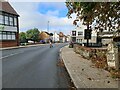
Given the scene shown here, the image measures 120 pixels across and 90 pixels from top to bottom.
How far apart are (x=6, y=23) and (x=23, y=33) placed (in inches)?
2689

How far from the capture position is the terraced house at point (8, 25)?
49.3 m

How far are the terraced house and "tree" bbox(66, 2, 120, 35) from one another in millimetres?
37625

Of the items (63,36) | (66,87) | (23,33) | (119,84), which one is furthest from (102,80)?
(63,36)

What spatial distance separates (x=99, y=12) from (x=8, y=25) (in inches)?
1712

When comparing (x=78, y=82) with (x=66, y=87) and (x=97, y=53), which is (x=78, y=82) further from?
(x=97, y=53)

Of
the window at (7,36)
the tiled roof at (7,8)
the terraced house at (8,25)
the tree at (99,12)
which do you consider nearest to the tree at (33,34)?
the terraced house at (8,25)

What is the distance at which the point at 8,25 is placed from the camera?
52.0m

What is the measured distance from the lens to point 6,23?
51156mm

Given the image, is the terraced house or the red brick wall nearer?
the red brick wall

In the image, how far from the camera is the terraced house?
1942 inches

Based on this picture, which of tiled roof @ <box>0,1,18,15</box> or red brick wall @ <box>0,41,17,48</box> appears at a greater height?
tiled roof @ <box>0,1,18,15</box>

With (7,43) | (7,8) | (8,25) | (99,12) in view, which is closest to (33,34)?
(7,8)

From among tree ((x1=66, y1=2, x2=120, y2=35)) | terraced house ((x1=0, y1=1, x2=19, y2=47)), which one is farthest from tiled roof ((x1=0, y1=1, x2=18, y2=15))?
tree ((x1=66, y1=2, x2=120, y2=35))

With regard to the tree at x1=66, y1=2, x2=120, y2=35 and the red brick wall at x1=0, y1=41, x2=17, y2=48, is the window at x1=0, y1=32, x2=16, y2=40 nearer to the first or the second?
the red brick wall at x1=0, y1=41, x2=17, y2=48
